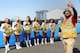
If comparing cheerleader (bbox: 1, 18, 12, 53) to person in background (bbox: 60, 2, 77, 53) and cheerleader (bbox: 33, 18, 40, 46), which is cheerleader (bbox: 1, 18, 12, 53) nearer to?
cheerleader (bbox: 33, 18, 40, 46)

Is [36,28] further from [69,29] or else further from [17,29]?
[69,29]

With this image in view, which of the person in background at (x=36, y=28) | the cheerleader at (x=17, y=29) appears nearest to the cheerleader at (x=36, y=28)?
the person in background at (x=36, y=28)

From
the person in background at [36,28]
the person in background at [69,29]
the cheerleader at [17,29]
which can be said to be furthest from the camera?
the person in background at [36,28]

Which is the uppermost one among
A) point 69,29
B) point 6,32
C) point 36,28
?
point 69,29

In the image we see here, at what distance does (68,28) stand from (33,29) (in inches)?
246

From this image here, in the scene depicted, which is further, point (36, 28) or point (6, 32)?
point (36, 28)

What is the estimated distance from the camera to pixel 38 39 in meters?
14.2

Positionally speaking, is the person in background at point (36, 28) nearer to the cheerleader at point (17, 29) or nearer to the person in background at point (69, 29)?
the cheerleader at point (17, 29)

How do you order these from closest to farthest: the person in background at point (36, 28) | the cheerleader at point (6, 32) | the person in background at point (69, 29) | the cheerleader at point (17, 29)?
1. the person in background at point (69, 29)
2. the cheerleader at point (6, 32)
3. the cheerleader at point (17, 29)
4. the person in background at point (36, 28)

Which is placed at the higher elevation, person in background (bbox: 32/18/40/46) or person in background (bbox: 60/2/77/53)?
person in background (bbox: 60/2/77/53)

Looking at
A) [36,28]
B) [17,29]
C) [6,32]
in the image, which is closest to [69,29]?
[6,32]

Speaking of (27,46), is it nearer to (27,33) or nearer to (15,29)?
(27,33)

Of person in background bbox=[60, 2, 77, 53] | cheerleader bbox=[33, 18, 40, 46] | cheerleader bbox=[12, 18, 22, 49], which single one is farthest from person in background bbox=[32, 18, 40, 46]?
person in background bbox=[60, 2, 77, 53]

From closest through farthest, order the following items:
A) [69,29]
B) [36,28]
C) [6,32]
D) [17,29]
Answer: [69,29] → [6,32] → [17,29] → [36,28]
